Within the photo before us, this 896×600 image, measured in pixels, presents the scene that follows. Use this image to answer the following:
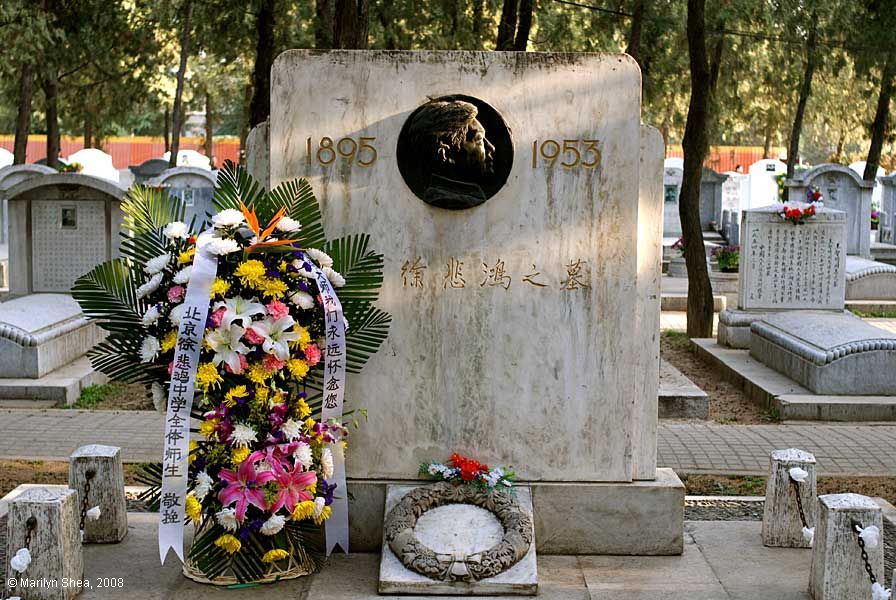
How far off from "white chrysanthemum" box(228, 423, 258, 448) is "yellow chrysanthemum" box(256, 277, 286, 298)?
588 mm

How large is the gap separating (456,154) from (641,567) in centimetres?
217

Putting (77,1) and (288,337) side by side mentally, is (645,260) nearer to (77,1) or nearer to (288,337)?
(288,337)

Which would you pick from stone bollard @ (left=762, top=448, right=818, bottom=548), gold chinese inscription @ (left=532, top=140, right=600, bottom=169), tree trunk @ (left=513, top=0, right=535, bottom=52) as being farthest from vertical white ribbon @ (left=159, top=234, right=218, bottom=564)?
tree trunk @ (left=513, top=0, right=535, bottom=52)

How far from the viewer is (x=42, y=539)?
5.08 metres

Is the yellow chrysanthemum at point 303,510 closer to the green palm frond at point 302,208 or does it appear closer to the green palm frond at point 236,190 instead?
the green palm frond at point 302,208

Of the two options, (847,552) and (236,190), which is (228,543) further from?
(847,552)

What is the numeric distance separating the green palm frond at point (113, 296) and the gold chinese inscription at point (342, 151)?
102 centimetres

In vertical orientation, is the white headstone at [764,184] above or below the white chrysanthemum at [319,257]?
above

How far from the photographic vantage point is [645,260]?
19.4 ft

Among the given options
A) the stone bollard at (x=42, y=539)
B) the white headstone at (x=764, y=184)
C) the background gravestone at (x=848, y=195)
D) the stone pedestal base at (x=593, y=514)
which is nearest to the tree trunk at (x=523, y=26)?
the background gravestone at (x=848, y=195)

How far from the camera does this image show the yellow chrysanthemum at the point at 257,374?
5.17 metres

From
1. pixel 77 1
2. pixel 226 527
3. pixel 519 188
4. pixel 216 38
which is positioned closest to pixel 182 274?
pixel 226 527

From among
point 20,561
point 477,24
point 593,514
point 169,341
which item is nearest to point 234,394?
point 169,341

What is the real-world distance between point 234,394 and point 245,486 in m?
0.41
